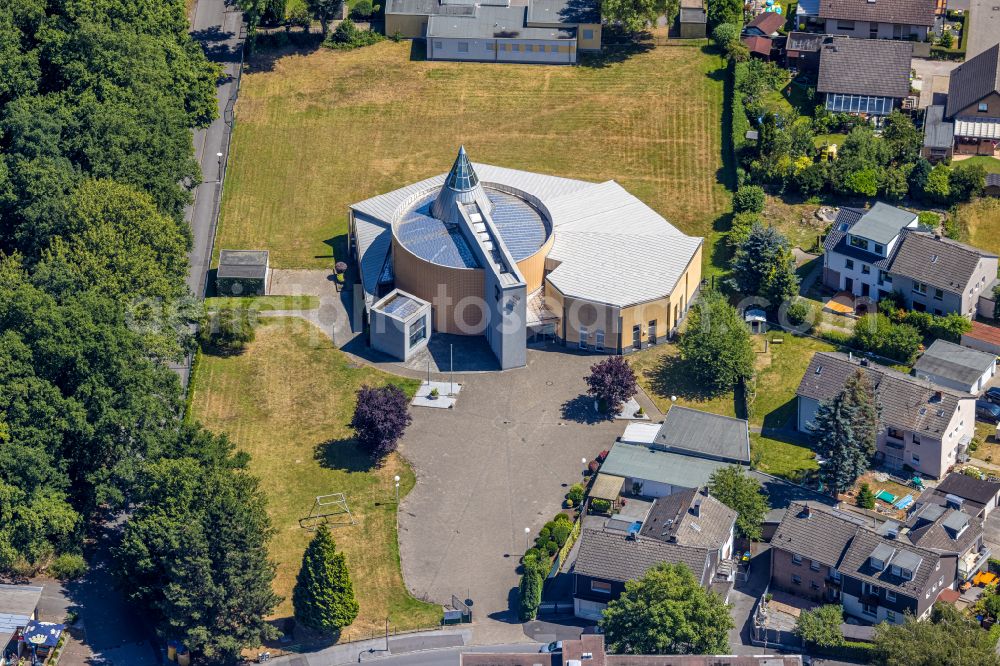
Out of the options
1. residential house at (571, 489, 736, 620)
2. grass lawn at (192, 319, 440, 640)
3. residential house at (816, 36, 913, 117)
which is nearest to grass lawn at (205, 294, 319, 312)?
grass lawn at (192, 319, 440, 640)

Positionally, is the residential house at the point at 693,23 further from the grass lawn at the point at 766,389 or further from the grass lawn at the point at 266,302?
the grass lawn at the point at 266,302

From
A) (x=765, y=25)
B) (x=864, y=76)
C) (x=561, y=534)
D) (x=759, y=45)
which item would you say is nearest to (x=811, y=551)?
(x=561, y=534)

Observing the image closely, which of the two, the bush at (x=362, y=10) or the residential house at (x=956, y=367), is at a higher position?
the bush at (x=362, y=10)

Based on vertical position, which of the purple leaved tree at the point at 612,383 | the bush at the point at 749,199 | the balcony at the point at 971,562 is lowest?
the balcony at the point at 971,562

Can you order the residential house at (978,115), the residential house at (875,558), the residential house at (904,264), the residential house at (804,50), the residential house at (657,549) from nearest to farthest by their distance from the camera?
1. the residential house at (875,558)
2. the residential house at (657,549)
3. the residential house at (904,264)
4. the residential house at (978,115)
5. the residential house at (804,50)

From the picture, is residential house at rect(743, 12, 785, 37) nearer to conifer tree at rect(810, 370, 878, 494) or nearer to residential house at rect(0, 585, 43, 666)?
conifer tree at rect(810, 370, 878, 494)

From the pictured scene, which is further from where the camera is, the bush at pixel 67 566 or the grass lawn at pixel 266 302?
the grass lawn at pixel 266 302

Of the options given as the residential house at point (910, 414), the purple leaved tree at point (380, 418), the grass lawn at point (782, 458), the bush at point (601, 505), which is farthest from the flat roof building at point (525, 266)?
the bush at point (601, 505)
